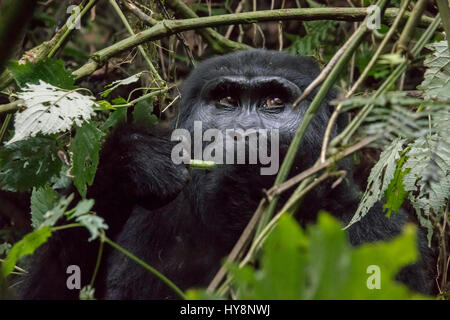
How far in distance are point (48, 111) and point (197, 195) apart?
2.46ft

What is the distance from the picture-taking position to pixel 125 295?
2.91 metres

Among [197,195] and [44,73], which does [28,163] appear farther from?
[197,195]

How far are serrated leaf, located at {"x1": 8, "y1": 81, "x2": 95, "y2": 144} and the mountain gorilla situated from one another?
0.50 m

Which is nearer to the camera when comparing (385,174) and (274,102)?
(385,174)

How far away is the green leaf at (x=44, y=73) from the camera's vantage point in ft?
7.63

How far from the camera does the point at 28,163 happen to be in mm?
2363

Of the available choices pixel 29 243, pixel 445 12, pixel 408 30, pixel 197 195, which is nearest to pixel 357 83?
pixel 408 30

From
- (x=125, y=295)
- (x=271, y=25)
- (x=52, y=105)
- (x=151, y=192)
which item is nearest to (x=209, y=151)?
(x=151, y=192)

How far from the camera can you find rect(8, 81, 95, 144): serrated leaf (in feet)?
6.83

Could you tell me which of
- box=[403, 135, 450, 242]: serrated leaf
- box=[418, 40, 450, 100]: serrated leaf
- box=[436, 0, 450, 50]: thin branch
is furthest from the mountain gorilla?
box=[436, 0, 450, 50]: thin branch

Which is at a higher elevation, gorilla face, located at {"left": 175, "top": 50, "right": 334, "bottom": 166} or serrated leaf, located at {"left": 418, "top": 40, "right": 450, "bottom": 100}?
gorilla face, located at {"left": 175, "top": 50, "right": 334, "bottom": 166}

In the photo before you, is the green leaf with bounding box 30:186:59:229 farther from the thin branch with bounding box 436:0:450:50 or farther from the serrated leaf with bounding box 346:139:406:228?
the thin branch with bounding box 436:0:450:50
